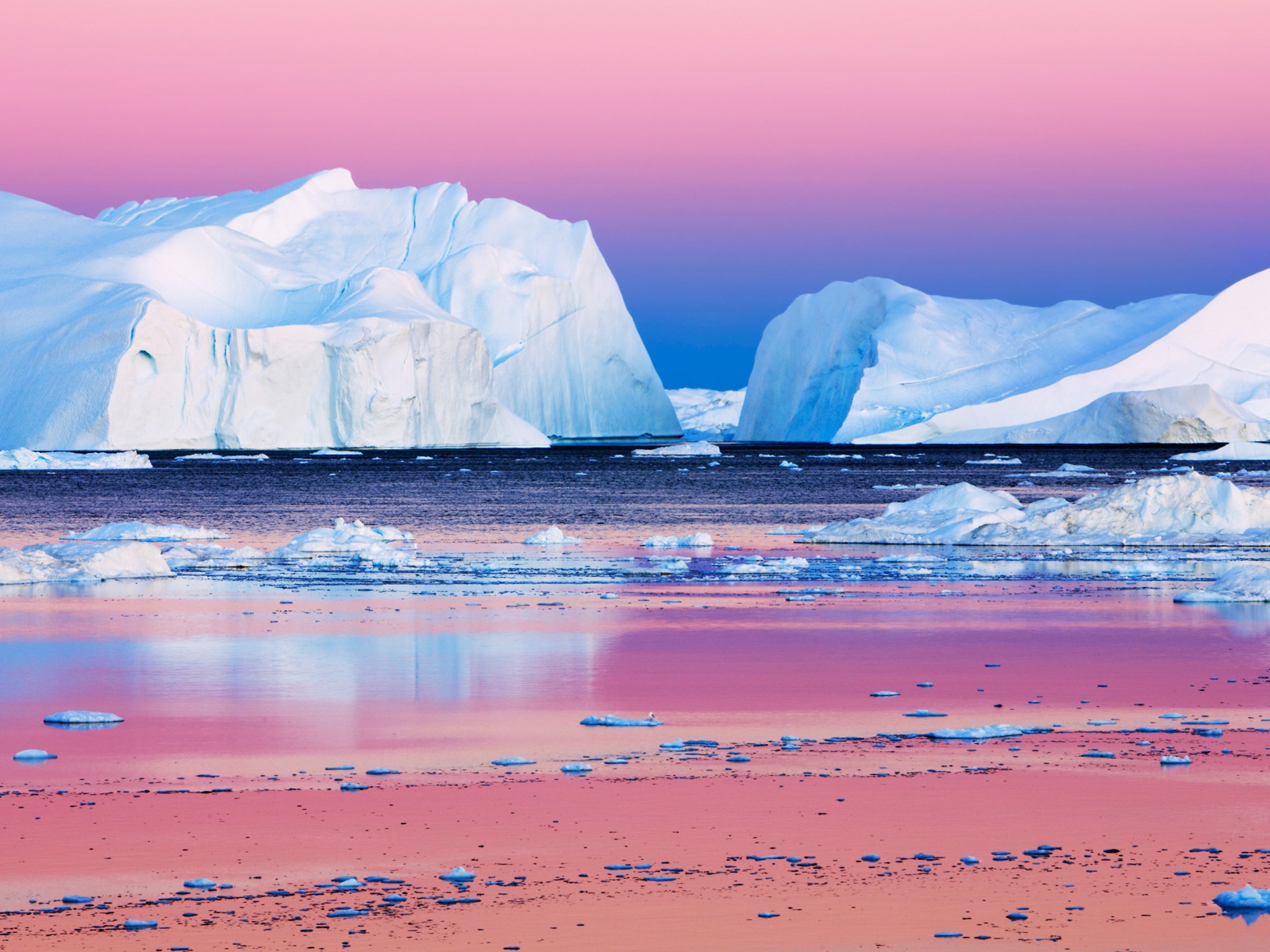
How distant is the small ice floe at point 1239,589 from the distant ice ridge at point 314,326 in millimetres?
48100

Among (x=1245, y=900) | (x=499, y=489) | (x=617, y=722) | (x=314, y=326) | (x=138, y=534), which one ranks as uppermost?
(x=314, y=326)

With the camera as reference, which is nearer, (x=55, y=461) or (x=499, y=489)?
(x=499, y=489)

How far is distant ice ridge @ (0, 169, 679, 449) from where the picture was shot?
60.4m

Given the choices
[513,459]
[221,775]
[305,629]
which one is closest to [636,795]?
[221,775]

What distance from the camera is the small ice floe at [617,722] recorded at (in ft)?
30.3

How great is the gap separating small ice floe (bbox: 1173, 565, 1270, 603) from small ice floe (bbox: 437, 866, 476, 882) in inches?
439

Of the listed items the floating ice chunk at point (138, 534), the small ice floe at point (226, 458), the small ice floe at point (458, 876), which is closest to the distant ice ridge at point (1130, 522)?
the floating ice chunk at point (138, 534)

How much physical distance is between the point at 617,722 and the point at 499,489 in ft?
125

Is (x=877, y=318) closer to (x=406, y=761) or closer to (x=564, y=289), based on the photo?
(x=564, y=289)

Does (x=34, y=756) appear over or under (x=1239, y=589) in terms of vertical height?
under

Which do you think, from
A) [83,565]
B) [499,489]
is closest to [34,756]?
[83,565]

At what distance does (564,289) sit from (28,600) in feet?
227

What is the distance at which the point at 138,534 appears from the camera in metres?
25.3

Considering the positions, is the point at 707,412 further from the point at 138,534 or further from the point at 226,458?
the point at 138,534
